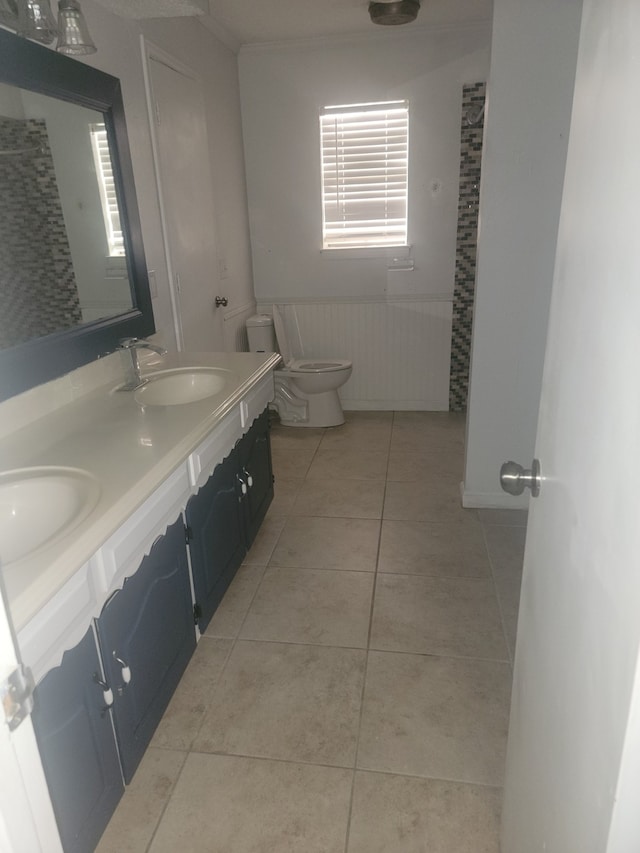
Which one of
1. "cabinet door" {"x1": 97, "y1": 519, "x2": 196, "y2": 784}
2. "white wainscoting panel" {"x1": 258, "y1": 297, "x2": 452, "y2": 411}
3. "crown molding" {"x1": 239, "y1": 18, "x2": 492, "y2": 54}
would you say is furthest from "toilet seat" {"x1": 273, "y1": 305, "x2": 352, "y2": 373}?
"cabinet door" {"x1": 97, "y1": 519, "x2": 196, "y2": 784}

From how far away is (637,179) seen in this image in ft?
1.83

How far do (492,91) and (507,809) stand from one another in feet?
7.83

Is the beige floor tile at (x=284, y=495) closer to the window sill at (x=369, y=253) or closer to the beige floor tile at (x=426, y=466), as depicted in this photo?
the beige floor tile at (x=426, y=466)

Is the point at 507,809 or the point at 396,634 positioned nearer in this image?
the point at 507,809

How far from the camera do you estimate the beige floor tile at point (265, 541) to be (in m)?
2.44

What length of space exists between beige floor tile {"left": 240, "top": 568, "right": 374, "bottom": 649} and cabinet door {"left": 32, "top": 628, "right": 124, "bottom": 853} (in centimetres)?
78

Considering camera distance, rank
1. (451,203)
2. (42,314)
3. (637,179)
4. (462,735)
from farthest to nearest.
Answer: (451,203) → (42,314) → (462,735) → (637,179)

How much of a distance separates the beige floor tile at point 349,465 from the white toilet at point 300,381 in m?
0.48

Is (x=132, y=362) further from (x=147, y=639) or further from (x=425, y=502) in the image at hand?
(x=425, y=502)

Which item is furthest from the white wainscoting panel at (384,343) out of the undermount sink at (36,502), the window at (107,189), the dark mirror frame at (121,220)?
the undermount sink at (36,502)

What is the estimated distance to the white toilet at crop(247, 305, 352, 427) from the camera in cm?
386

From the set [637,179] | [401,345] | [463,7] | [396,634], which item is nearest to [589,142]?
[637,179]

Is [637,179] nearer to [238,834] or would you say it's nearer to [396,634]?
[238,834]

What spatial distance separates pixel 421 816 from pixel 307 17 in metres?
3.73
